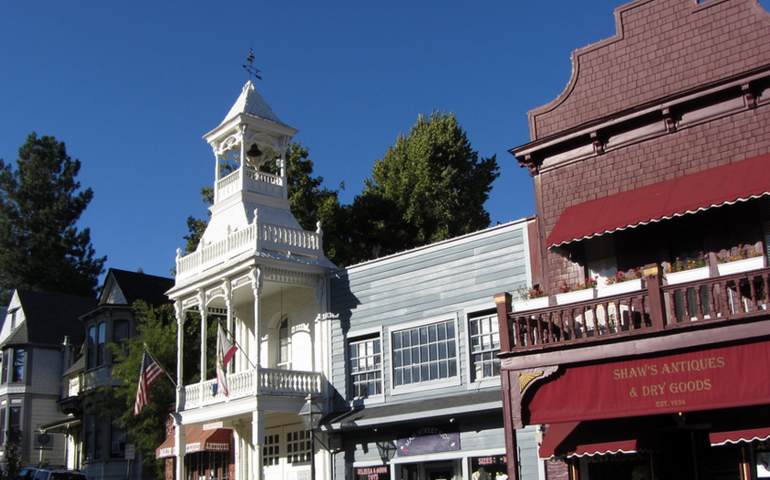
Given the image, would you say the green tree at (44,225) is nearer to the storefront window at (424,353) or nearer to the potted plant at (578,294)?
the storefront window at (424,353)

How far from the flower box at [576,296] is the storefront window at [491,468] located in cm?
590

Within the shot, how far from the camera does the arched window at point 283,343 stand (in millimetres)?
28375

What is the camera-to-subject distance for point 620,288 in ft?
54.6

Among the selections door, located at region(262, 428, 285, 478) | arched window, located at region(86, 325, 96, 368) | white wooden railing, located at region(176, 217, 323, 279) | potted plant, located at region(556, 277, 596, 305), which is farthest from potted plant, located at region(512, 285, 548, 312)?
arched window, located at region(86, 325, 96, 368)

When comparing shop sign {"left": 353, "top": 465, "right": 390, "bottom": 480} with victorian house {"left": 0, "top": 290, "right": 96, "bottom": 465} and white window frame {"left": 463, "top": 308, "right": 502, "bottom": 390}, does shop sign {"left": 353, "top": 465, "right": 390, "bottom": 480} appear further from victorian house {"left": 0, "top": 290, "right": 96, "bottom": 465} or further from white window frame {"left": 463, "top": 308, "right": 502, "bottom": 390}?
victorian house {"left": 0, "top": 290, "right": 96, "bottom": 465}

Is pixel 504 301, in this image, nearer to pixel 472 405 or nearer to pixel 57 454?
pixel 472 405

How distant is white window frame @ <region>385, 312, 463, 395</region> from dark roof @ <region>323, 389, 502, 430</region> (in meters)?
0.36

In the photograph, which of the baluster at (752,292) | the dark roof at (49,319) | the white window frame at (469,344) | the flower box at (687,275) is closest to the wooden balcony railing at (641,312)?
the baluster at (752,292)

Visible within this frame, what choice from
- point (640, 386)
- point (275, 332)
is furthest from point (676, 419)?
point (275, 332)

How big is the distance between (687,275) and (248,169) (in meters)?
17.0

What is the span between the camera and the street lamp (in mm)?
25000

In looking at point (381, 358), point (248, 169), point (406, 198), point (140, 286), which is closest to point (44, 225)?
point (140, 286)

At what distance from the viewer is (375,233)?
131ft

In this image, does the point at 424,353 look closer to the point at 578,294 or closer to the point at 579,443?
the point at 579,443
